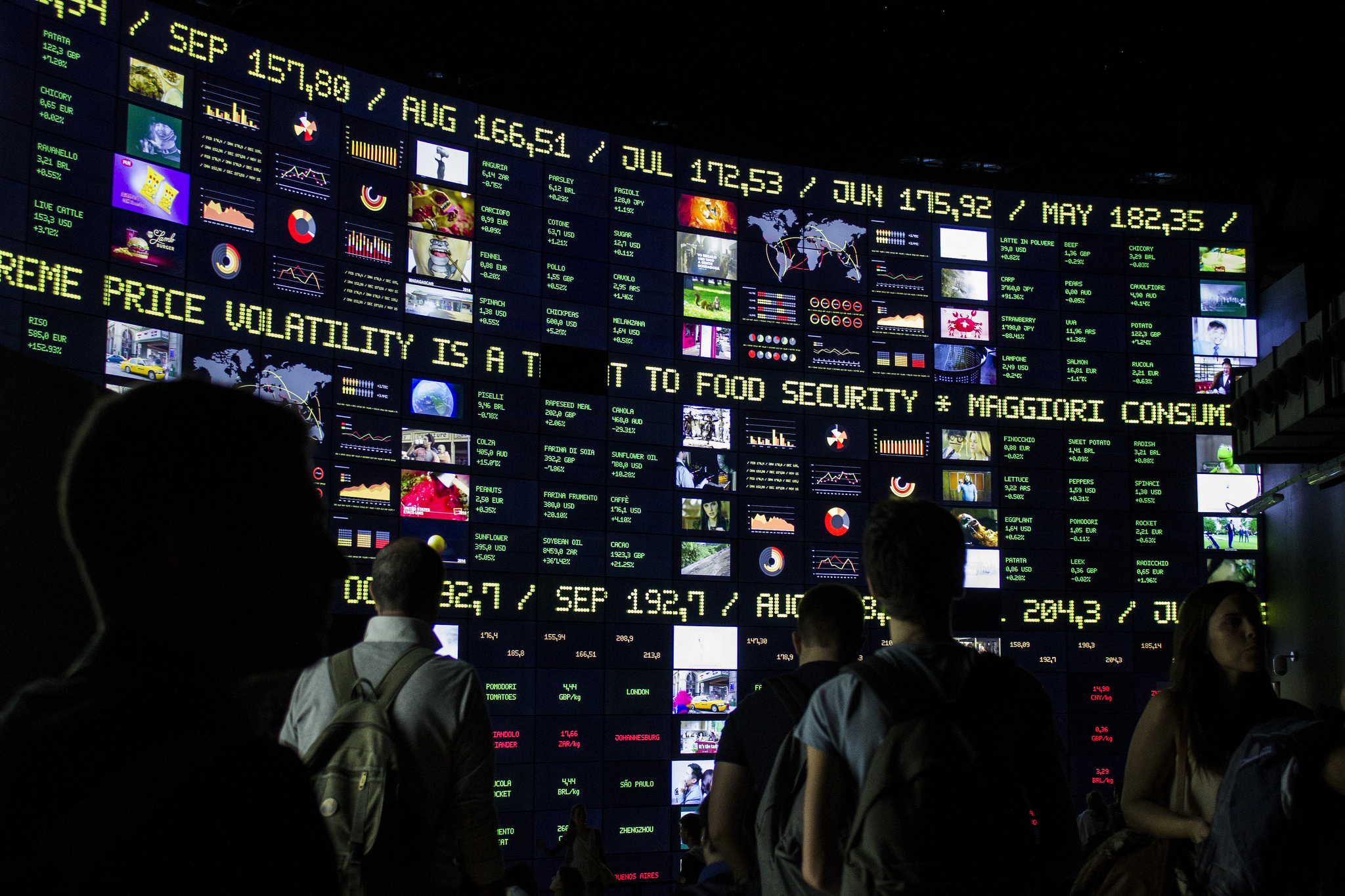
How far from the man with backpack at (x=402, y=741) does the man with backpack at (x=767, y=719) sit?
642mm

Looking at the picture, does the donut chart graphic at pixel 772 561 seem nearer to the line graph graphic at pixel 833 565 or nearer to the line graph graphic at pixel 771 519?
the line graph graphic at pixel 771 519

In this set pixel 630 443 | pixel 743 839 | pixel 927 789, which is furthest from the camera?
pixel 630 443

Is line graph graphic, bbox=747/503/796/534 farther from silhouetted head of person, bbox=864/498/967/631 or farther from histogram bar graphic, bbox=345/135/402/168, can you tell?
silhouetted head of person, bbox=864/498/967/631

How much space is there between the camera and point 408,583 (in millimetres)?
2523

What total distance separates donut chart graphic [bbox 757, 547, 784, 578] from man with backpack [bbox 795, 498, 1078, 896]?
8392 millimetres

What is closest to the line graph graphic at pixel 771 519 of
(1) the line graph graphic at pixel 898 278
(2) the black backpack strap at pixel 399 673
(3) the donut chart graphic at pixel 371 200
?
(1) the line graph graphic at pixel 898 278

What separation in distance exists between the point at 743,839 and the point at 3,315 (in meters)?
6.90

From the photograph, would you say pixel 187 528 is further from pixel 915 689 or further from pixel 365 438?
pixel 365 438

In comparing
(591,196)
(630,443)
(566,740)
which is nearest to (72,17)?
(591,196)

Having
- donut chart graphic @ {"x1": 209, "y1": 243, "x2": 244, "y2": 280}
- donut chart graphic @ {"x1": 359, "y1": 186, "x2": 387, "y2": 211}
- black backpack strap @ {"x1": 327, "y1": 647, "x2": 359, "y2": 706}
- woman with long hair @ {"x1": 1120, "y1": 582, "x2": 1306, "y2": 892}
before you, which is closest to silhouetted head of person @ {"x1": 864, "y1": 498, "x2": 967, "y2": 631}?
woman with long hair @ {"x1": 1120, "y1": 582, "x2": 1306, "y2": 892}

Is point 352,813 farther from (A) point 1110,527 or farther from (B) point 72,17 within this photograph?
(A) point 1110,527

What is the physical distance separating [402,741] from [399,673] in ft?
0.86

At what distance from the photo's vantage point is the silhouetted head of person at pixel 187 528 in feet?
2.58

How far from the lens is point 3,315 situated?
7.34 metres
